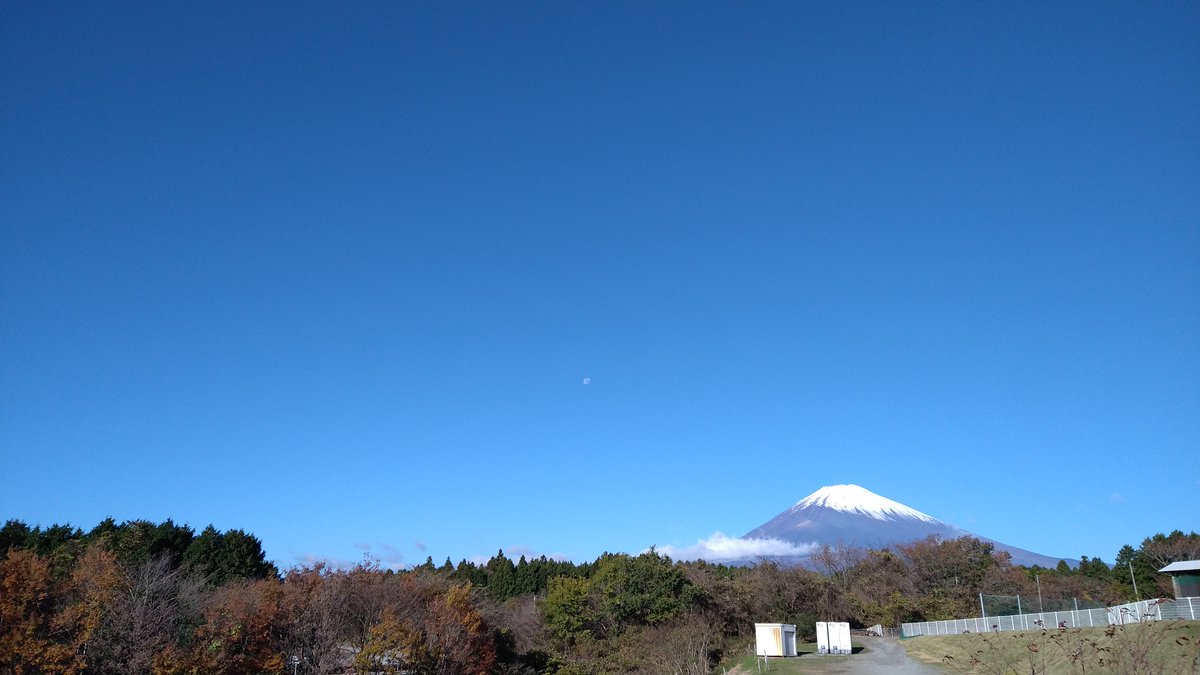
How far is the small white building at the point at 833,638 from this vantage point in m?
35.0

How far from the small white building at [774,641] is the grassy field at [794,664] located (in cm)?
52

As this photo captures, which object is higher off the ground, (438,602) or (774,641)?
(438,602)

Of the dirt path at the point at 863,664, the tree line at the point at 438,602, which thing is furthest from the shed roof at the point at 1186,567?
the dirt path at the point at 863,664

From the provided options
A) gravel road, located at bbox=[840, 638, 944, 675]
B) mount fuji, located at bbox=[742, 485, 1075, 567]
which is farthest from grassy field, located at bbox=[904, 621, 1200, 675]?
mount fuji, located at bbox=[742, 485, 1075, 567]

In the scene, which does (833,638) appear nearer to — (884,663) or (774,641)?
(774,641)

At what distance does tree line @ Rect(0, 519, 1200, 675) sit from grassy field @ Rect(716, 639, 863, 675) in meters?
A: 1.84

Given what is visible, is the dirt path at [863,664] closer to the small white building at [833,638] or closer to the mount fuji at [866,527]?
the small white building at [833,638]

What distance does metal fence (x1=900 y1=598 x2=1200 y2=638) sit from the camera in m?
21.5

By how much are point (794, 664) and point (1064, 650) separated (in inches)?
479

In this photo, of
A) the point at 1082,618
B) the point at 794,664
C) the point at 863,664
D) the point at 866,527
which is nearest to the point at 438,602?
the point at 794,664

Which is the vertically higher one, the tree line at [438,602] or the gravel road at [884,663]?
the tree line at [438,602]

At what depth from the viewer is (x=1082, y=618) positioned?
25781 millimetres

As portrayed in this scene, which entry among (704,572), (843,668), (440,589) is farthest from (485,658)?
(704,572)

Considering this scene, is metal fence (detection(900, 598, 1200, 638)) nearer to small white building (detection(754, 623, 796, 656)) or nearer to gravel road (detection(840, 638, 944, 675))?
gravel road (detection(840, 638, 944, 675))
